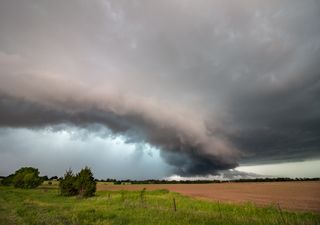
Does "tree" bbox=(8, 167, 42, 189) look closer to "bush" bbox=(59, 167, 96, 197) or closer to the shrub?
the shrub

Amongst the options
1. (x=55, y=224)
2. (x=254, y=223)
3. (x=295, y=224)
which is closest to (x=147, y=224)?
(x=55, y=224)

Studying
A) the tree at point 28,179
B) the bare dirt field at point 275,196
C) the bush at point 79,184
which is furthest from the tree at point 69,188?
the tree at point 28,179

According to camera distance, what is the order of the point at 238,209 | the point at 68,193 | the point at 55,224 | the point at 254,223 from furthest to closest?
1. the point at 68,193
2. the point at 238,209
3. the point at 254,223
4. the point at 55,224

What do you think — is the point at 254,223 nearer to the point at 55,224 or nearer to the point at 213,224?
the point at 213,224

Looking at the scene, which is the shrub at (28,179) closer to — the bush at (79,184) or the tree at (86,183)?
the bush at (79,184)

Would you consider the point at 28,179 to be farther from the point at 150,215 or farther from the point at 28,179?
the point at 150,215

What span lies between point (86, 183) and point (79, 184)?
90.1 inches

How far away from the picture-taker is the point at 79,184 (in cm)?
6944

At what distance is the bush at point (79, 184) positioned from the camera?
68.1 metres

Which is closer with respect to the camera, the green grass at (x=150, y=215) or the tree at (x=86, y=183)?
the green grass at (x=150, y=215)

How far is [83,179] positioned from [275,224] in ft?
191

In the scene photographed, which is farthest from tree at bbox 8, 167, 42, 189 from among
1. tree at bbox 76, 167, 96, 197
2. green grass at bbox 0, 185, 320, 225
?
green grass at bbox 0, 185, 320, 225

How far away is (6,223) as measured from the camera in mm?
21484

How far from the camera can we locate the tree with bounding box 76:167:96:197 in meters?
67.6
